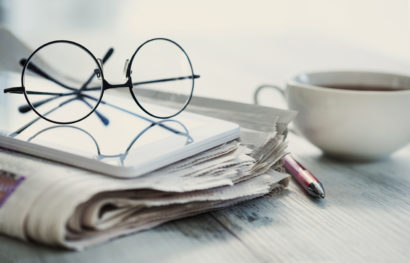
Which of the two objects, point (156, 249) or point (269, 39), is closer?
point (156, 249)

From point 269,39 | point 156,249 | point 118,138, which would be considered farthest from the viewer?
point 269,39

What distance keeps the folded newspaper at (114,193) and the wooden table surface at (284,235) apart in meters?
0.01

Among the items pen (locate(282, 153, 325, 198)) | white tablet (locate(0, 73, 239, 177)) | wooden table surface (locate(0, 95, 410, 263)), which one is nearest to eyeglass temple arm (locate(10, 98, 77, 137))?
white tablet (locate(0, 73, 239, 177))

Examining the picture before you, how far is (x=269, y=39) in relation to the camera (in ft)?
6.14

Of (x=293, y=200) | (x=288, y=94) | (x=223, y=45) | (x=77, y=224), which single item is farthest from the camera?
(x=223, y=45)

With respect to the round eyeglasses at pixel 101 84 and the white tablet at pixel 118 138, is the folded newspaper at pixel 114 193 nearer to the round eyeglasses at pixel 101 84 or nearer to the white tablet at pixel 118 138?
the white tablet at pixel 118 138

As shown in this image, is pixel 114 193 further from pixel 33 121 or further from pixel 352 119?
pixel 352 119

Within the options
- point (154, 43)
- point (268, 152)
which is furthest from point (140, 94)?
point (268, 152)

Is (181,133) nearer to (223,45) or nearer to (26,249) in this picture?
(26,249)

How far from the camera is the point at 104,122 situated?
0.64m

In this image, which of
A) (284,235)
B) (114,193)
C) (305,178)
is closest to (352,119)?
(305,178)

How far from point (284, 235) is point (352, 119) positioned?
228 mm

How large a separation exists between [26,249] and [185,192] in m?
0.15

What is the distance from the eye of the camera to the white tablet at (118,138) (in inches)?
19.9
